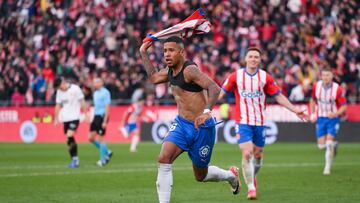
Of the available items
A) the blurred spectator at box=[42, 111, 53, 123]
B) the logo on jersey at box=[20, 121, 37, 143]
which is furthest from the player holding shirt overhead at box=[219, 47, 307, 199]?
the logo on jersey at box=[20, 121, 37, 143]

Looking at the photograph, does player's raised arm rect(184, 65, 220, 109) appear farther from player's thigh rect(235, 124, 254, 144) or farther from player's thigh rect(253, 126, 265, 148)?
player's thigh rect(253, 126, 265, 148)

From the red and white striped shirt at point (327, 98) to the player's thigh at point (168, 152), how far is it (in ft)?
29.0

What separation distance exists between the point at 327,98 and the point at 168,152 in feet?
29.6

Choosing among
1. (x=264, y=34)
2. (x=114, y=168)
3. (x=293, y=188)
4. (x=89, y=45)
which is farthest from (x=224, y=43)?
(x=293, y=188)

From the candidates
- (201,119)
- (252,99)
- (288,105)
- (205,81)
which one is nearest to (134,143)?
(252,99)

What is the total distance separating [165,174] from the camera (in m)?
10.5

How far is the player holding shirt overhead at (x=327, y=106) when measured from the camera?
18672 mm

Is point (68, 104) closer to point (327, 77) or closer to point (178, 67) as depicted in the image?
point (327, 77)

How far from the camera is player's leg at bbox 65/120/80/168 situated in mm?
20922

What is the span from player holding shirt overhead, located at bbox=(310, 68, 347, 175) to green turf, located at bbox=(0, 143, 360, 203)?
0.88 metres

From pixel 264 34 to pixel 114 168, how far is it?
16025 mm

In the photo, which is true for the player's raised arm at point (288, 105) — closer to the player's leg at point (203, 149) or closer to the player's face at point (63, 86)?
the player's leg at point (203, 149)

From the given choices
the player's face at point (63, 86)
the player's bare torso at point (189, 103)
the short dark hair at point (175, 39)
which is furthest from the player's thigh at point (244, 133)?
the player's face at point (63, 86)

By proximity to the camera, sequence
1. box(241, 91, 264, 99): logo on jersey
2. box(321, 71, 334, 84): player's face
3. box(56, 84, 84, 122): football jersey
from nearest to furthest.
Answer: box(241, 91, 264, 99): logo on jersey < box(321, 71, 334, 84): player's face < box(56, 84, 84, 122): football jersey
